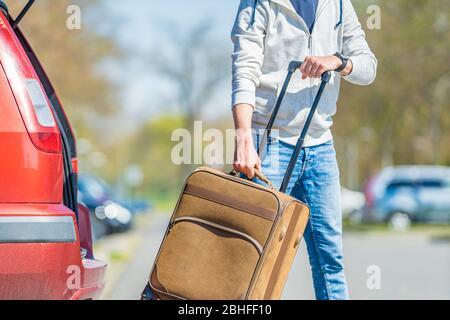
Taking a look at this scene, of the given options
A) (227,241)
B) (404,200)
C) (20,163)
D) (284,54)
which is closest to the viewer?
(227,241)

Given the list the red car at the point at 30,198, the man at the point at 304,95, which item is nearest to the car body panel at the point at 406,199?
the man at the point at 304,95

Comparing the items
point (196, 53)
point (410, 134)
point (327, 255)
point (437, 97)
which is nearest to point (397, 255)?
point (327, 255)

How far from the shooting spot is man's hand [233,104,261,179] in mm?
3493

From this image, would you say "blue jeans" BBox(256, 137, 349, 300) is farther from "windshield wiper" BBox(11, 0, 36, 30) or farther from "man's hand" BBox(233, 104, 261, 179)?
"windshield wiper" BBox(11, 0, 36, 30)

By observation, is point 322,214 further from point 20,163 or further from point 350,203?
point 350,203

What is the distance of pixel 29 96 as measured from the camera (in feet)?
11.6

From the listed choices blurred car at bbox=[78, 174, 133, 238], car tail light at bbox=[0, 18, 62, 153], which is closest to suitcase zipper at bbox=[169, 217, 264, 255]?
car tail light at bbox=[0, 18, 62, 153]

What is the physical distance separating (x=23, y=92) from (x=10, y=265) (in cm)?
67

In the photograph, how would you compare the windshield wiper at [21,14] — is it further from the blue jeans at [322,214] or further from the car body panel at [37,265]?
the blue jeans at [322,214]

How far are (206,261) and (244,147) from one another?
1.65ft

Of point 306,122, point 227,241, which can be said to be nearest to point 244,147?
point 306,122

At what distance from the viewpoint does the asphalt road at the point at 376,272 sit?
28.5 ft

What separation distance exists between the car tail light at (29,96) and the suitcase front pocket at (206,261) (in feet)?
1.99

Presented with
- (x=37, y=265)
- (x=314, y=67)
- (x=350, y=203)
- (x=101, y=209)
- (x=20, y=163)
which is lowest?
(x=350, y=203)
